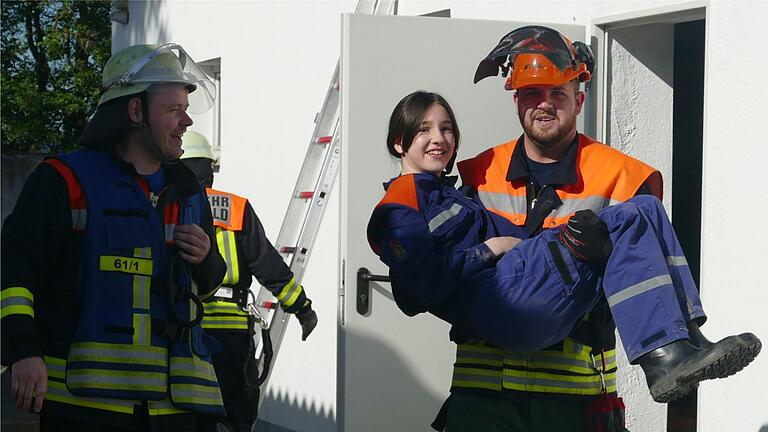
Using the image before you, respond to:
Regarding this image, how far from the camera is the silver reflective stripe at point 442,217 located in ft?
11.9

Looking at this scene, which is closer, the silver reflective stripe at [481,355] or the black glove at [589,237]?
the black glove at [589,237]

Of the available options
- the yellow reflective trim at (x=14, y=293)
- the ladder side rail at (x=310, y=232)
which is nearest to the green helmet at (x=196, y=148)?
the ladder side rail at (x=310, y=232)

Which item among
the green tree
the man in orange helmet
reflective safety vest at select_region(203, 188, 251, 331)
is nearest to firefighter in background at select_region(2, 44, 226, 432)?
the man in orange helmet

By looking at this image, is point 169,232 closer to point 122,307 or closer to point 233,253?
point 122,307

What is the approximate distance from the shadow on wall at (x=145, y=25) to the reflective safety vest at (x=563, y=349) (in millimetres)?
7145

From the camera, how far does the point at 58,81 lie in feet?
83.0

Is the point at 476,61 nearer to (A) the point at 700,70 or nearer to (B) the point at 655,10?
(B) the point at 655,10

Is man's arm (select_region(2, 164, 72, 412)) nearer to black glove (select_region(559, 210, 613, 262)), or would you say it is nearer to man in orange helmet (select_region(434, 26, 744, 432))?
man in orange helmet (select_region(434, 26, 744, 432))

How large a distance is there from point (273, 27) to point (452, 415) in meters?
5.33

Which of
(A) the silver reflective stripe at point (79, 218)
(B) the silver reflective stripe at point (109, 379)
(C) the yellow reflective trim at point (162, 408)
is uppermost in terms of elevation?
(A) the silver reflective stripe at point (79, 218)

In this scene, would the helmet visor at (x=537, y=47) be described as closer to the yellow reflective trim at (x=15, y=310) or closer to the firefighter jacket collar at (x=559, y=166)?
the firefighter jacket collar at (x=559, y=166)

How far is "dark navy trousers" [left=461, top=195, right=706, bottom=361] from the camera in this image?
3.30m

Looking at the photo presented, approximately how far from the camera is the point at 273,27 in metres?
8.64

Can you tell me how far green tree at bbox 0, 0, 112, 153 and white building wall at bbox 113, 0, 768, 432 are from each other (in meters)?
13.3
